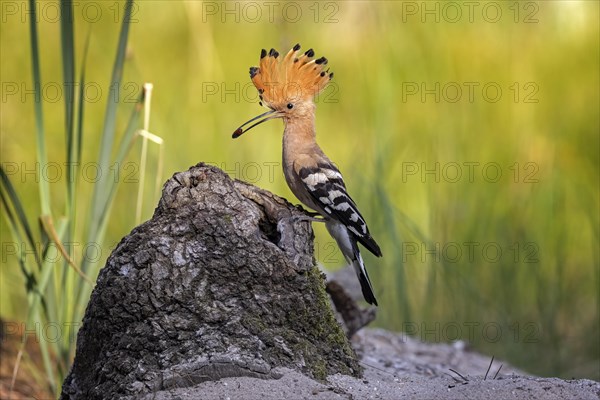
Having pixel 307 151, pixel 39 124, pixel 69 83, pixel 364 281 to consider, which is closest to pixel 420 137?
pixel 307 151

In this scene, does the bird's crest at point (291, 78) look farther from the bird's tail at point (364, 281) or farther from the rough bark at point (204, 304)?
the rough bark at point (204, 304)

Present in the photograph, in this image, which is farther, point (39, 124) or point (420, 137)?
point (420, 137)

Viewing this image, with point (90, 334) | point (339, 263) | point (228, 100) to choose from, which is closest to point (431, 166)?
point (339, 263)

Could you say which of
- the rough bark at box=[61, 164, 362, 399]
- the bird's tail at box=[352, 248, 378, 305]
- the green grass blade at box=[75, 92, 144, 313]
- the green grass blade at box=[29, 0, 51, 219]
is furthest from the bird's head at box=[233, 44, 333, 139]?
the rough bark at box=[61, 164, 362, 399]

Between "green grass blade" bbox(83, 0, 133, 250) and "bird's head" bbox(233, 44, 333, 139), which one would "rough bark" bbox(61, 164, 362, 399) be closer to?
"green grass blade" bbox(83, 0, 133, 250)

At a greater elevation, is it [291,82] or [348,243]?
[291,82]

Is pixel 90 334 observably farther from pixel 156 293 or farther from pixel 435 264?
pixel 435 264

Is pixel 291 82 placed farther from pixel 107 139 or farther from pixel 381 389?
pixel 381 389

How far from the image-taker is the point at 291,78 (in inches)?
149

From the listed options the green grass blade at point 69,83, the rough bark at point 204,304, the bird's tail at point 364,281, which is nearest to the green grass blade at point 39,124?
the green grass blade at point 69,83

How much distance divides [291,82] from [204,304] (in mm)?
1402

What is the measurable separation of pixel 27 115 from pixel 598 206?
12.9 feet

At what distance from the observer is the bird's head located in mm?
3732

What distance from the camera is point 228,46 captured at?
7371 millimetres
